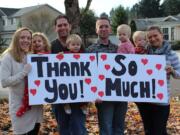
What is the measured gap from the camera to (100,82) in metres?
6.05

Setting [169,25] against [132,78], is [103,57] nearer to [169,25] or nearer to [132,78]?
[132,78]

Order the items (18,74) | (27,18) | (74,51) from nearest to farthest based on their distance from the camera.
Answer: (18,74) < (74,51) < (27,18)

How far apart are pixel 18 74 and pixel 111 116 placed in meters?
1.47

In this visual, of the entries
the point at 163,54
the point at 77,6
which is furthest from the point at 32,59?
the point at 77,6

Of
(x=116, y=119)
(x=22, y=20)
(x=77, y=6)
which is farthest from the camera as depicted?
(x=22, y=20)

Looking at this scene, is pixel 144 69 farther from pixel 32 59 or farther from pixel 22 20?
pixel 22 20

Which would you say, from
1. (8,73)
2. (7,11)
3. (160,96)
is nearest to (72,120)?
(8,73)

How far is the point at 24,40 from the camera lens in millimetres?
5551

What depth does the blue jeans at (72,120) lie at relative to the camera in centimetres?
596

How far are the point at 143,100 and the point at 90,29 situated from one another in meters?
49.6

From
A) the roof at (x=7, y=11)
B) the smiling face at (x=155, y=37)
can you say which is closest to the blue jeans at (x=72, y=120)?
the smiling face at (x=155, y=37)

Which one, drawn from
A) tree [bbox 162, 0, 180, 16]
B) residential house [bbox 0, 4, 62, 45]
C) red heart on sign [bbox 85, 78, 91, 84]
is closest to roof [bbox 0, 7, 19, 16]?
residential house [bbox 0, 4, 62, 45]

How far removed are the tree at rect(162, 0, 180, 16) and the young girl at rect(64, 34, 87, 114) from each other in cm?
8713

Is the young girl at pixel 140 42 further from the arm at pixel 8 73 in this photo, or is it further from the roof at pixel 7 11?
the roof at pixel 7 11
